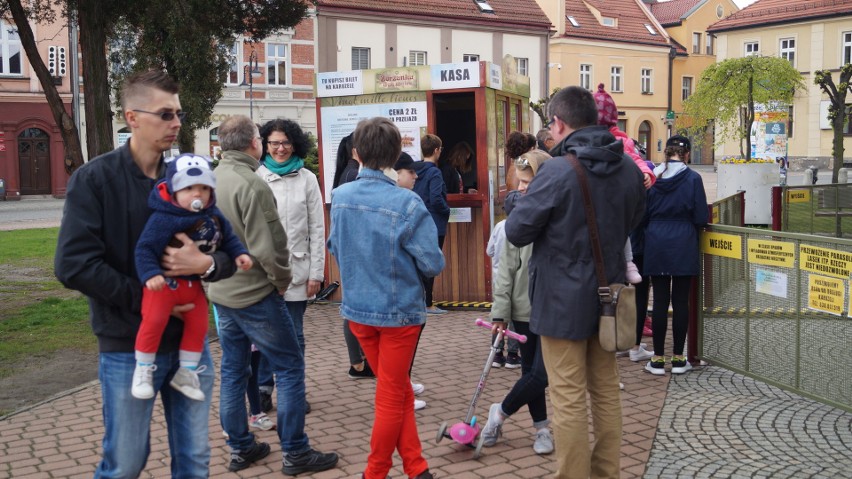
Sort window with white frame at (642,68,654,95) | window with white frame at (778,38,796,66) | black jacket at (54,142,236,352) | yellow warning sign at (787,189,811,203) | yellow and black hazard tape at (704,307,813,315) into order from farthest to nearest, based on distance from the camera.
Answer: window with white frame at (642,68,654,95) → window with white frame at (778,38,796,66) → yellow warning sign at (787,189,811,203) → yellow and black hazard tape at (704,307,813,315) → black jacket at (54,142,236,352)

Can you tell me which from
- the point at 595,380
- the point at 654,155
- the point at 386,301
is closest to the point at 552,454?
the point at 595,380

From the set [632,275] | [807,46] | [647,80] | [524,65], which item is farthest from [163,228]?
[647,80]

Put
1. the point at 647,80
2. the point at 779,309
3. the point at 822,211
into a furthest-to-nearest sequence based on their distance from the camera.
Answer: the point at 647,80 → the point at 822,211 → the point at 779,309

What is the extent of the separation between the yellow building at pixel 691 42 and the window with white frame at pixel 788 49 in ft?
29.8

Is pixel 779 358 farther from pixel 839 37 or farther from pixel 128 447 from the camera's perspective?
pixel 839 37

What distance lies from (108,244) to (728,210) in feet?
27.8

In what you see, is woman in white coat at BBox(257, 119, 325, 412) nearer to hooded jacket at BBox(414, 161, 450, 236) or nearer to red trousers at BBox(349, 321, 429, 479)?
red trousers at BBox(349, 321, 429, 479)

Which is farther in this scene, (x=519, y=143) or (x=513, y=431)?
(x=519, y=143)

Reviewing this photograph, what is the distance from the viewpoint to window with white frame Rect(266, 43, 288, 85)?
146 ft

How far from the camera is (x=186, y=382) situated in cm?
338

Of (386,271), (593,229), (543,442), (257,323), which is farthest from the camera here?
(543,442)

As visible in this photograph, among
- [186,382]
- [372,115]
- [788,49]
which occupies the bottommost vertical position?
[186,382]

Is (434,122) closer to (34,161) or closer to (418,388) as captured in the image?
(418,388)

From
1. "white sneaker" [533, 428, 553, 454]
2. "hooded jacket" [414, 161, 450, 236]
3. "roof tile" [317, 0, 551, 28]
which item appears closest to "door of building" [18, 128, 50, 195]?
"roof tile" [317, 0, 551, 28]
